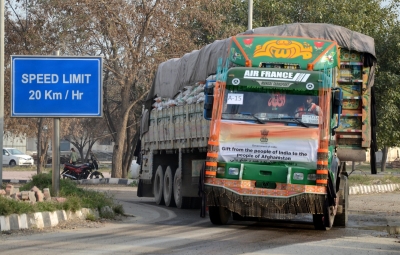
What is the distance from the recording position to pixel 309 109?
13.9 metres

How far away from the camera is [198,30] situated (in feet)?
116

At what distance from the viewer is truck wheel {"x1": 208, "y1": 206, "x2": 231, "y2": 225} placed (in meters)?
15.0

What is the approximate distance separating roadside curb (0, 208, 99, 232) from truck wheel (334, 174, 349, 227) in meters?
4.91

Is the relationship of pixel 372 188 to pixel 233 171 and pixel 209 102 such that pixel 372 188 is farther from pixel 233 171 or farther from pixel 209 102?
pixel 233 171

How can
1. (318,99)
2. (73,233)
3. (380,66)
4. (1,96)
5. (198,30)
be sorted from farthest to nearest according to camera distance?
1. (198,30)
2. (380,66)
3. (1,96)
4. (318,99)
5. (73,233)

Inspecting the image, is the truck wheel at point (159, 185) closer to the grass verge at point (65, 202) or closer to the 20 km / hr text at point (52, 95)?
the grass verge at point (65, 202)

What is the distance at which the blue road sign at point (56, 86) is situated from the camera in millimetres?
16562

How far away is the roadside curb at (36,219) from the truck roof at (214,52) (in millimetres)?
4162

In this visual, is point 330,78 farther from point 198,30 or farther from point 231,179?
point 198,30

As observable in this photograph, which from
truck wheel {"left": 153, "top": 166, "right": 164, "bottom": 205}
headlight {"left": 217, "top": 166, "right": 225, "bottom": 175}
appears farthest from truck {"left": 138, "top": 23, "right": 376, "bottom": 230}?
truck wheel {"left": 153, "top": 166, "right": 164, "bottom": 205}

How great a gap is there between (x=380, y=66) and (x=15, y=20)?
52.1ft

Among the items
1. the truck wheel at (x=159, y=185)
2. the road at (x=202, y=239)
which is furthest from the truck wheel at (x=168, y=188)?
the road at (x=202, y=239)

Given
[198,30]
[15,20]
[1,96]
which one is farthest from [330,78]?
[15,20]

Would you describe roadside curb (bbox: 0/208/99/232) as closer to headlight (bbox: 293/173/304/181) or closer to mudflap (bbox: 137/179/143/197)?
headlight (bbox: 293/173/304/181)
